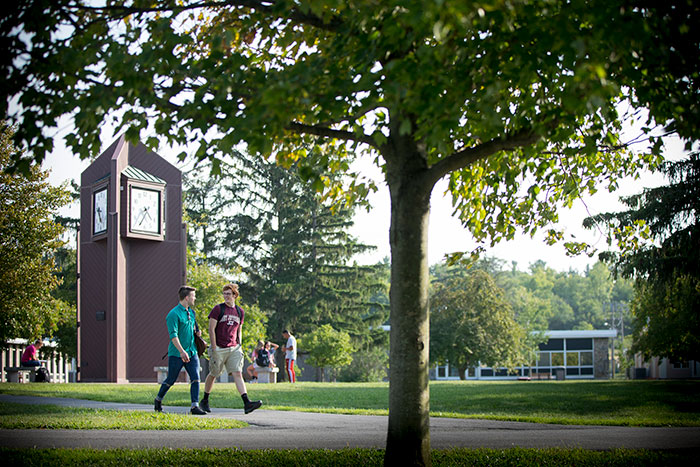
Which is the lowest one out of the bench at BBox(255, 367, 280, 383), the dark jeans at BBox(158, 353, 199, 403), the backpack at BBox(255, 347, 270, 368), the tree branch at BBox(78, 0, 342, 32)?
the bench at BBox(255, 367, 280, 383)

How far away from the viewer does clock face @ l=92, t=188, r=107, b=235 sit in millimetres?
26391

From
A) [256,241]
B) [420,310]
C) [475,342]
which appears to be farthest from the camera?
[256,241]

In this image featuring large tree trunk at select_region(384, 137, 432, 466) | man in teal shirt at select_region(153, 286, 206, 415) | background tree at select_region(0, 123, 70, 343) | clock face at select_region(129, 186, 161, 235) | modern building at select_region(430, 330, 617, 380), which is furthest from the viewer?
modern building at select_region(430, 330, 617, 380)

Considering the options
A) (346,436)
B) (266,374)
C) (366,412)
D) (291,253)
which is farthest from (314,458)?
(291,253)

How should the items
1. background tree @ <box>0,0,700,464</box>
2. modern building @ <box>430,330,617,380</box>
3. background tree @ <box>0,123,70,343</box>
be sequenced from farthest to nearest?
1. modern building @ <box>430,330,617,380</box>
2. background tree @ <box>0,123,70,343</box>
3. background tree @ <box>0,0,700,464</box>

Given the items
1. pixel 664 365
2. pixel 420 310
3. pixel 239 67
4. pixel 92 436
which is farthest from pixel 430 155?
pixel 664 365

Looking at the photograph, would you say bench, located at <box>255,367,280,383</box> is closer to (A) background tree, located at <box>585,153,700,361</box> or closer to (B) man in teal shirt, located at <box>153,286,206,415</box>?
(A) background tree, located at <box>585,153,700,361</box>

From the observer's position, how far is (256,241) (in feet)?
169

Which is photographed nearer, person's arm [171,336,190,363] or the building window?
person's arm [171,336,190,363]

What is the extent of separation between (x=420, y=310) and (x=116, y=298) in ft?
69.3

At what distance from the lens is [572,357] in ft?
223

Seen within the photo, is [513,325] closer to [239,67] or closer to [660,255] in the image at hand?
[660,255]

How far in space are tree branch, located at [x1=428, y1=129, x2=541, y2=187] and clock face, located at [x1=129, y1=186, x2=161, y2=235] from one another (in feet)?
69.1

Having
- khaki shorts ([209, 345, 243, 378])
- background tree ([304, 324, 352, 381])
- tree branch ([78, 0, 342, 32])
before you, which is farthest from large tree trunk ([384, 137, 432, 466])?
Answer: background tree ([304, 324, 352, 381])
